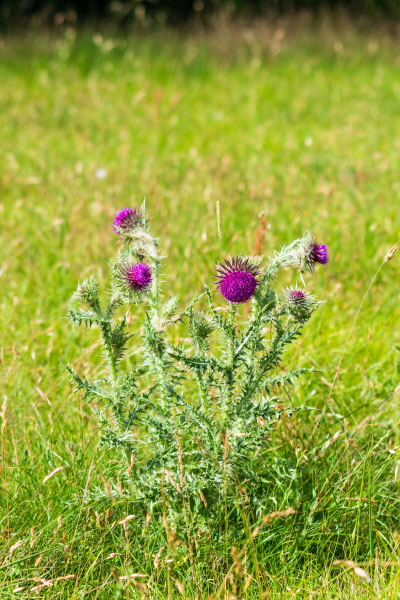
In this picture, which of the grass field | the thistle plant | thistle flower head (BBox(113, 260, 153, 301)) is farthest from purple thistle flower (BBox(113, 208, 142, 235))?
the grass field

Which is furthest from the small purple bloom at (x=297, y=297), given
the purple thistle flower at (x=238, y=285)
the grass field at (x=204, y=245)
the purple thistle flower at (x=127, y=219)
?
the purple thistle flower at (x=127, y=219)

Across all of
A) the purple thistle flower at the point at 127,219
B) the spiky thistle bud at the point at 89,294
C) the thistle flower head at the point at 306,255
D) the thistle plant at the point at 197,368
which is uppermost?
the purple thistle flower at the point at 127,219

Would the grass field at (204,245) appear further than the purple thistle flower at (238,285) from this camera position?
Yes

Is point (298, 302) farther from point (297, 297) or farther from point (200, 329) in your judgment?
point (200, 329)

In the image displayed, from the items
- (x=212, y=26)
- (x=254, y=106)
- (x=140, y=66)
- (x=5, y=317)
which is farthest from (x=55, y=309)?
(x=212, y=26)

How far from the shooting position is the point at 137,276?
5.48 ft

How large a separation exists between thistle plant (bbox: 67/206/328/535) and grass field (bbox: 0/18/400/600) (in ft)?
0.37

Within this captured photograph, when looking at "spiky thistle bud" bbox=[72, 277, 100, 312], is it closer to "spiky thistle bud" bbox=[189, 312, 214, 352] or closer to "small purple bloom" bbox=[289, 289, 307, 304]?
"spiky thistle bud" bbox=[189, 312, 214, 352]

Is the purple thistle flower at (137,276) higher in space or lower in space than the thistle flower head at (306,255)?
higher

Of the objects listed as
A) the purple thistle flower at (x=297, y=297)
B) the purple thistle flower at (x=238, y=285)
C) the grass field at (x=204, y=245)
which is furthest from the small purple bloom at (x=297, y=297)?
the grass field at (x=204, y=245)

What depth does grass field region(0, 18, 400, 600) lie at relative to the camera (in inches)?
70.9

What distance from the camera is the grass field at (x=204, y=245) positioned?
1.80m

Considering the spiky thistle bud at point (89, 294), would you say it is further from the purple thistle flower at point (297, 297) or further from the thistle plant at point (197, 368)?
the purple thistle flower at point (297, 297)

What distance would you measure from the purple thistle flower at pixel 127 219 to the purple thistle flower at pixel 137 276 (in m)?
0.14
